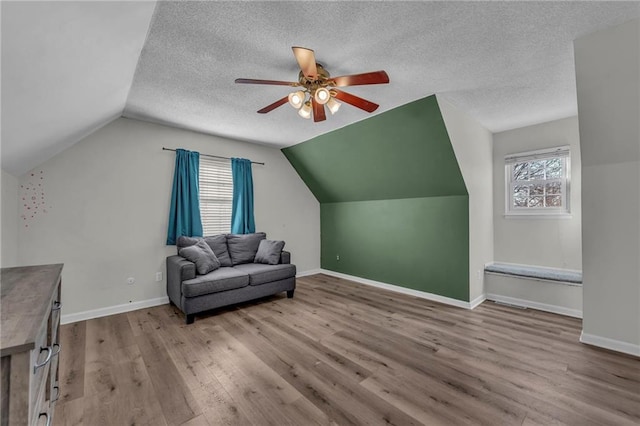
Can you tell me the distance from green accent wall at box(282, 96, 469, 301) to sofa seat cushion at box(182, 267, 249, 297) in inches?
94.0

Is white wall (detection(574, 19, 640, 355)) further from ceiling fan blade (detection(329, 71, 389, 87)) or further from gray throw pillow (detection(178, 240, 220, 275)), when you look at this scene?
gray throw pillow (detection(178, 240, 220, 275))

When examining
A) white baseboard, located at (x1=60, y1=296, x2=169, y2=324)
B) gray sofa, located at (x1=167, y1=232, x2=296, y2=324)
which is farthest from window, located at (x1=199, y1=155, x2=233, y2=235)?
white baseboard, located at (x1=60, y1=296, x2=169, y2=324)

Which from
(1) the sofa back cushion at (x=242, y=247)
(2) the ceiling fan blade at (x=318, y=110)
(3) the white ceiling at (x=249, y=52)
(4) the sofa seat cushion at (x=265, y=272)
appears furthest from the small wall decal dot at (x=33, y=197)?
(2) the ceiling fan blade at (x=318, y=110)

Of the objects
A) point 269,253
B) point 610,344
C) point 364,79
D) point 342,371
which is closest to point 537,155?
point 610,344

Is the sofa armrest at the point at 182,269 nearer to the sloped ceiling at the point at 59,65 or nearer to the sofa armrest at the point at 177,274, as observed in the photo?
the sofa armrest at the point at 177,274

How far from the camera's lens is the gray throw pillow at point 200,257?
344 cm

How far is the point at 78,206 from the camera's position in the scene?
3.23m

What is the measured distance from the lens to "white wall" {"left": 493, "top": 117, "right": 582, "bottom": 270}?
11.9 ft

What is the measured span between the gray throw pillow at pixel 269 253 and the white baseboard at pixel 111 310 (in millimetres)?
1423

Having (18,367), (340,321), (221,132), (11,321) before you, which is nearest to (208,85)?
(221,132)

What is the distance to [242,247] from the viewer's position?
429 centimetres

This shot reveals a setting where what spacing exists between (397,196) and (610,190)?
244 centimetres

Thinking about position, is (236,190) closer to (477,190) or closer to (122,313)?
(122,313)

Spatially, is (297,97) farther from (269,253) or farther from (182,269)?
(269,253)
